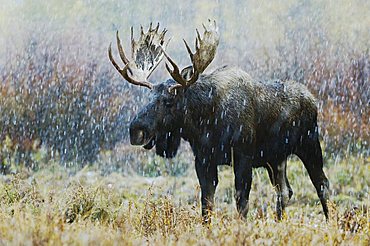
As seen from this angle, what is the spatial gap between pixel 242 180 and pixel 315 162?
3.24 feet

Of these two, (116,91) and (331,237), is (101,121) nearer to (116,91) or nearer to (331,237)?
(116,91)

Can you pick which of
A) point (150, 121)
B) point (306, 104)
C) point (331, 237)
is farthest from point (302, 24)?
point (331, 237)

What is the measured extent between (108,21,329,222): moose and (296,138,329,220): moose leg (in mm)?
215

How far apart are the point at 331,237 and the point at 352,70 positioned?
742 centimetres

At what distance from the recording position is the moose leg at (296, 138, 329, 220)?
5617 mm

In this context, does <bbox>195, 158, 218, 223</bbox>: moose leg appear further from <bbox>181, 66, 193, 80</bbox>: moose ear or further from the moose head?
<bbox>181, 66, 193, 80</bbox>: moose ear

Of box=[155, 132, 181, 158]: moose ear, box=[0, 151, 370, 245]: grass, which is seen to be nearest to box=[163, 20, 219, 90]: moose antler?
box=[155, 132, 181, 158]: moose ear

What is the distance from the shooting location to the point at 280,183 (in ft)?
19.0

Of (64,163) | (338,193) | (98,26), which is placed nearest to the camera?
(338,193)

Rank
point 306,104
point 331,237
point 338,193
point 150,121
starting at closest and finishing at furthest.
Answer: point 331,237 < point 150,121 < point 306,104 < point 338,193

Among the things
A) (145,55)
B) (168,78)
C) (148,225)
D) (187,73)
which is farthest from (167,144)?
(168,78)

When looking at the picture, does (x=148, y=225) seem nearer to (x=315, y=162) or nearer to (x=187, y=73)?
(x=187, y=73)

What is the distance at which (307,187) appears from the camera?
945 centimetres

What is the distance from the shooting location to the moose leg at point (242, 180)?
4.96 meters
